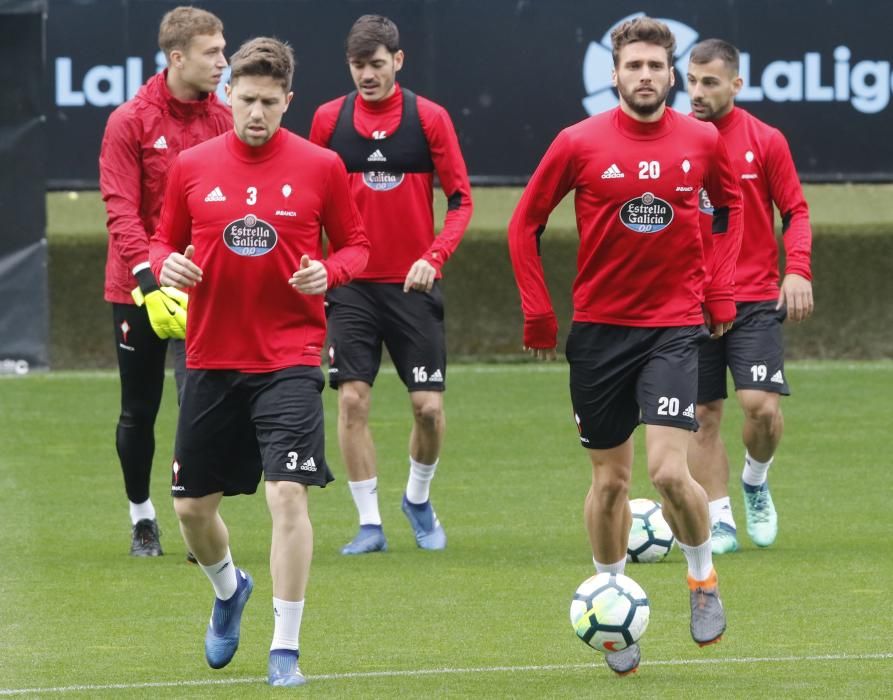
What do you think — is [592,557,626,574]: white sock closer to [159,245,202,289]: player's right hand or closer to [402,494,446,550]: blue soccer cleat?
[159,245,202,289]: player's right hand

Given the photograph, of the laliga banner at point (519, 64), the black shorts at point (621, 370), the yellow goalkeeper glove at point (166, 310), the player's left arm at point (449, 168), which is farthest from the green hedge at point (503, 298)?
the black shorts at point (621, 370)

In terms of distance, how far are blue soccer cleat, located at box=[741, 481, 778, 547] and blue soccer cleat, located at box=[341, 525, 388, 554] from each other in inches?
64.5

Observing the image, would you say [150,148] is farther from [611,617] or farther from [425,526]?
[611,617]

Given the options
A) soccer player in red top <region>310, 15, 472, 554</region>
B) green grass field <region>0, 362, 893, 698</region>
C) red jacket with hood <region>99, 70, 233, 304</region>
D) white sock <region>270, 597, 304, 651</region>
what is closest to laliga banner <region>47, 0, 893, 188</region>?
green grass field <region>0, 362, 893, 698</region>

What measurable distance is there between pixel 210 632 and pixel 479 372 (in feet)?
31.8

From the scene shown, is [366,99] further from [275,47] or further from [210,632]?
[210,632]

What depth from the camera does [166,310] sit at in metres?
8.27

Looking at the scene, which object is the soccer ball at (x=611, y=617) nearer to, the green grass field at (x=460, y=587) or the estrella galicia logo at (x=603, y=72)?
the green grass field at (x=460, y=587)

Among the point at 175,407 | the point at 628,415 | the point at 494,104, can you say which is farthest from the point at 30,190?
the point at 628,415

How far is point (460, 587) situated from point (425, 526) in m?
1.21

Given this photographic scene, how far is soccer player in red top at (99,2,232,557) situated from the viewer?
884 centimetres

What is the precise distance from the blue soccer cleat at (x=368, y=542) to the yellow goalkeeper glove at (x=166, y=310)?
4.96 feet

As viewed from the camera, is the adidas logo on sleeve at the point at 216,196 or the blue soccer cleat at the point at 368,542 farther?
the blue soccer cleat at the point at 368,542

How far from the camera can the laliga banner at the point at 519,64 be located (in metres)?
15.7
